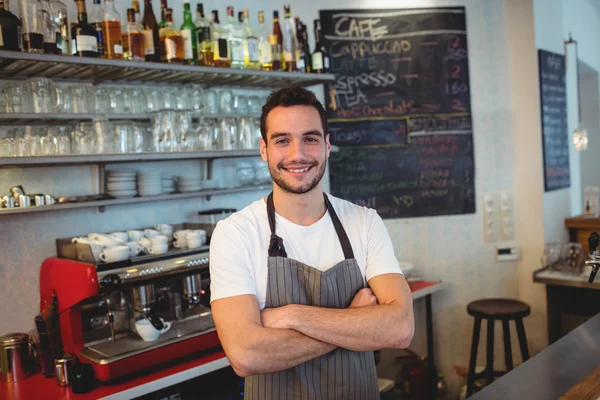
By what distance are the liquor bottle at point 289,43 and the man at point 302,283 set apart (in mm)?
1654

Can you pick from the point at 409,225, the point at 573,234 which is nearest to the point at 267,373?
the point at 409,225

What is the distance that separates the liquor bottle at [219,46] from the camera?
3.06 metres

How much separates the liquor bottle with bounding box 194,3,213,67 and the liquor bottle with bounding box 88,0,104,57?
50cm

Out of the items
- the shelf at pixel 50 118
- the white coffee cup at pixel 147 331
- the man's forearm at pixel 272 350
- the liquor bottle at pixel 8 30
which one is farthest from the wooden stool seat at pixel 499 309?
the liquor bottle at pixel 8 30

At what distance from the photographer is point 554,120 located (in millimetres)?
4336

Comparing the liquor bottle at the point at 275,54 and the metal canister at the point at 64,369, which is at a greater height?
the liquor bottle at the point at 275,54

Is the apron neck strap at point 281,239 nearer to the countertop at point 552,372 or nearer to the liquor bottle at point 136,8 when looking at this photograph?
the countertop at point 552,372

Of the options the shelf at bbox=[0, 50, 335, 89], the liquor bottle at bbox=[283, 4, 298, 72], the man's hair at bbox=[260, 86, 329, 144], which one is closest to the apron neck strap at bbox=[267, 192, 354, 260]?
the man's hair at bbox=[260, 86, 329, 144]

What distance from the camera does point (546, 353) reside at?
2088 millimetres

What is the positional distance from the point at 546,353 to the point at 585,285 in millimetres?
1822

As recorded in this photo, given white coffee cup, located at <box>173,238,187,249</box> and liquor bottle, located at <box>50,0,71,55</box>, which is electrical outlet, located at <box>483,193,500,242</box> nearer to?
white coffee cup, located at <box>173,238,187,249</box>

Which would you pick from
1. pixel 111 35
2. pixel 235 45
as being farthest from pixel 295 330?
pixel 235 45

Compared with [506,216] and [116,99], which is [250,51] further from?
[506,216]

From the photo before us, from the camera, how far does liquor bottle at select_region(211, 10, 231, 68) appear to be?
3.06 meters
